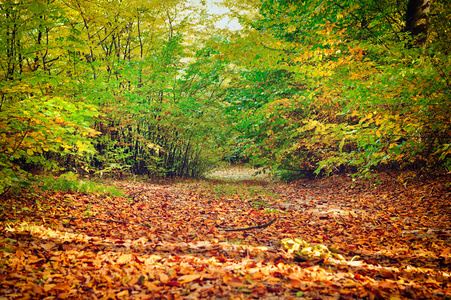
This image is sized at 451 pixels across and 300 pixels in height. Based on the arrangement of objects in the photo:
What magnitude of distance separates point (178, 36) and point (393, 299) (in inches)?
327

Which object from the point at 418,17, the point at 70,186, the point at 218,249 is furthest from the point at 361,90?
the point at 70,186

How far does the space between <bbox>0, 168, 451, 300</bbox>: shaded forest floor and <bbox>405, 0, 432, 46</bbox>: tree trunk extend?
122 inches

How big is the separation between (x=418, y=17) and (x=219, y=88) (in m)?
6.30

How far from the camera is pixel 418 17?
509 centimetres

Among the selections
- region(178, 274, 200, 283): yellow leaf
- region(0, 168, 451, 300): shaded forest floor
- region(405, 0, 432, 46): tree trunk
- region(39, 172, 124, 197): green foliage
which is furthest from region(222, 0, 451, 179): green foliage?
region(39, 172, 124, 197): green foliage

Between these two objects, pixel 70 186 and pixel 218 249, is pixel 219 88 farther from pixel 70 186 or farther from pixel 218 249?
pixel 218 249

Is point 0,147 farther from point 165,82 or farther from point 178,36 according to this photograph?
point 178,36

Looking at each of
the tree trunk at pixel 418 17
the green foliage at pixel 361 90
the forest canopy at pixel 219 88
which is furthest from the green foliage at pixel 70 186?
the tree trunk at pixel 418 17

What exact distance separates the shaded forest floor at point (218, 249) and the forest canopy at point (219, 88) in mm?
761

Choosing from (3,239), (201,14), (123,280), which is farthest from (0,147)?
(201,14)

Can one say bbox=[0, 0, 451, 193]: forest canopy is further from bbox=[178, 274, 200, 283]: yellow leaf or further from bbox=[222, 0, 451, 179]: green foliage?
bbox=[178, 274, 200, 283]: yellow leaf

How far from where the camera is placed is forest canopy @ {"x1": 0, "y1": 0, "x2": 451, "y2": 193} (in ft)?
11.4

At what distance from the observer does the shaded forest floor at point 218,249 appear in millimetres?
1841

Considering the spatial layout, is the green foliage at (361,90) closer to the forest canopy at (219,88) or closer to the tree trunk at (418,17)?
the forest canopy at (219,88)
